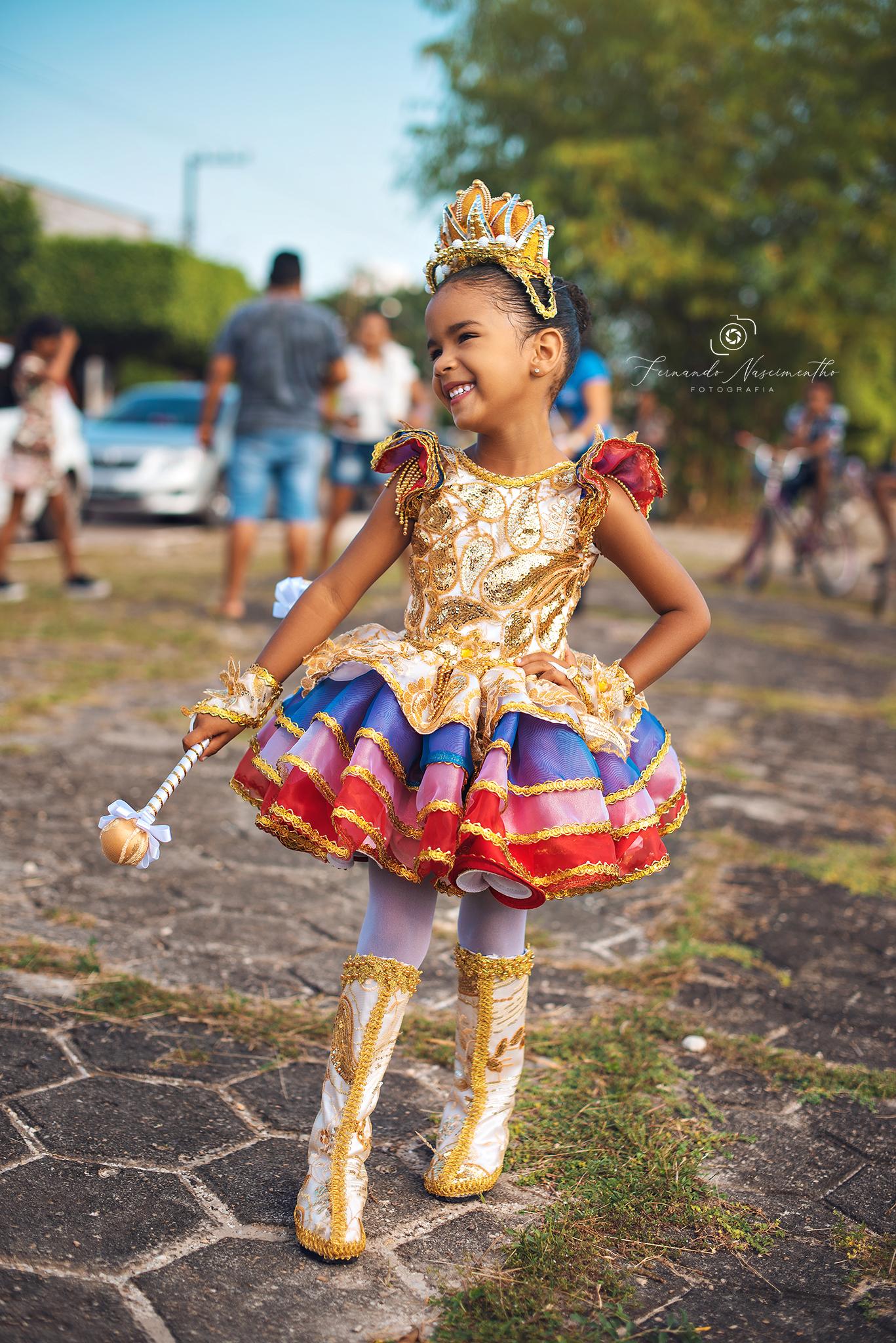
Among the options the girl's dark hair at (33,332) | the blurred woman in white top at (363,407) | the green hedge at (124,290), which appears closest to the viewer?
the girl's dark hair at (33,332)

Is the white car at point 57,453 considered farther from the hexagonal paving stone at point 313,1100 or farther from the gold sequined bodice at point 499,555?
the gold sequined bodice at point 499,555

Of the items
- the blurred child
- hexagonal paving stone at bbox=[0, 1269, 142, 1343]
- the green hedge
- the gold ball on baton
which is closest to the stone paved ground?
hexagonal paving stone at bbox=[0, 1269, 142, 1343]

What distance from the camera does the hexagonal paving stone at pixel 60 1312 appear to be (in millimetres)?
1648

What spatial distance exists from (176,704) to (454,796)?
3.76 meters

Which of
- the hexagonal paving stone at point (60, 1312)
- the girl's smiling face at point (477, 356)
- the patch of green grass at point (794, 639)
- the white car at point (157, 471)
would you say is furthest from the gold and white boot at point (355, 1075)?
the white car at point (157, 471)

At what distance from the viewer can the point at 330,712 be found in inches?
75.7

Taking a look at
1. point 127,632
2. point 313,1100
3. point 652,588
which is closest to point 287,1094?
point 313,1100

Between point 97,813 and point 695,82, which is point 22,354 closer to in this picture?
point 97,813

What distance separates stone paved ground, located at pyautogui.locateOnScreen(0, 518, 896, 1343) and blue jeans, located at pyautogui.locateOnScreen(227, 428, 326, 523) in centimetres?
215

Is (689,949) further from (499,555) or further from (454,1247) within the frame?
(499,555)

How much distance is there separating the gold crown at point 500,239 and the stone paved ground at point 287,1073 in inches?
60.8

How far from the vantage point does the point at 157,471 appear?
13.2 m

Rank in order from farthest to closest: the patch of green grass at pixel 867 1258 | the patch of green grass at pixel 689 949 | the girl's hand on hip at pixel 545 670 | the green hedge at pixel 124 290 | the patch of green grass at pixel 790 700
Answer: the green hedge at pixel 124 290
the patch of green grass at pixel 790 700
the patch of green grass at pixel 689 949
the girl's hand on hip at pixel 545 670
the patch of green grass at pixel 867 1258

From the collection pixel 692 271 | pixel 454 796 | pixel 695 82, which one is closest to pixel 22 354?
pixel 454 796
